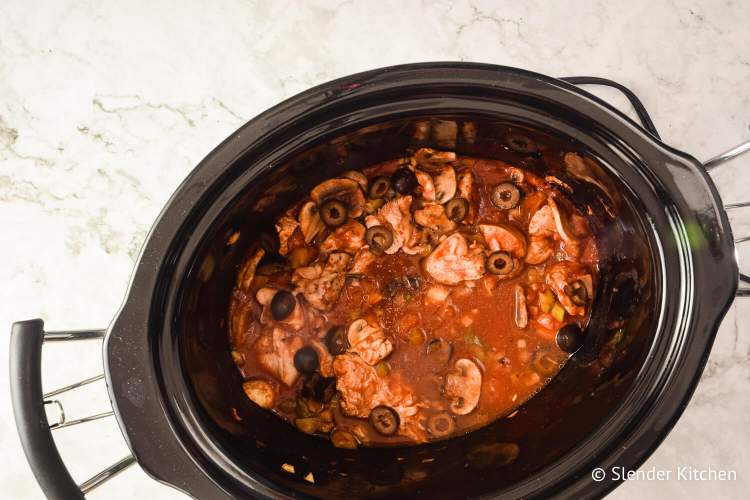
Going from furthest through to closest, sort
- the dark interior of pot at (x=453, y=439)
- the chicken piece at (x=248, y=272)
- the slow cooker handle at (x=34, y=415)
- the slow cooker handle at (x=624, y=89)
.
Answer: the slow cooker handle at (x=624, y=89)
the chicken piece at (x=248, y=272)
the dark interior of pot at (x=453, y=439)
the slow cooker handle at (x=34, y=415)

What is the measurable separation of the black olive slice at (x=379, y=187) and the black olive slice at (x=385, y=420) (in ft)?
1.72

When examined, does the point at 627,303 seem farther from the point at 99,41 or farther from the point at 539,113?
the point at 99,41

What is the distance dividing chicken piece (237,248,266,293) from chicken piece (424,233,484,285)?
0.41m

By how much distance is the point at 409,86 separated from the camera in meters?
1.05

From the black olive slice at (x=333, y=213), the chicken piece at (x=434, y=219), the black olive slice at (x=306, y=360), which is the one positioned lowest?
the black olive slice at (x=306, y=360)

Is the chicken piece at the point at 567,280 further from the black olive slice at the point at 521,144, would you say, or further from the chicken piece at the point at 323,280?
the chicken piece at the point at 323,280

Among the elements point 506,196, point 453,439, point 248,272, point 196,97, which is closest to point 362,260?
point 248,272

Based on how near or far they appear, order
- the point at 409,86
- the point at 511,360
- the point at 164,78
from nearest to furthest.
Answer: the point at 409,86 → the point at 511,360 → the point at 164,78

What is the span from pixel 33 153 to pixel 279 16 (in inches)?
30.3

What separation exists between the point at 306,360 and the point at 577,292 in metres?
0.69

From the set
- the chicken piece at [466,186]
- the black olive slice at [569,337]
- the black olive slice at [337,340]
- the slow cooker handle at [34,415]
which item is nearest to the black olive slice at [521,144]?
the chicken piece at [466,186]

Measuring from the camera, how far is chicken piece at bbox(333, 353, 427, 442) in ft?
4.64

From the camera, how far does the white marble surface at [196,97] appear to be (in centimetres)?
151

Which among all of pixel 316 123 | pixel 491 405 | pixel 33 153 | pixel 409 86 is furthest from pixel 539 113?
pixel 33 153
